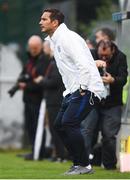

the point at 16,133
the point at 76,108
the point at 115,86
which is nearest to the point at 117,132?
the point at 115,86

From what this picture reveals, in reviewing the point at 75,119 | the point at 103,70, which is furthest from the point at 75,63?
the point at 103,70

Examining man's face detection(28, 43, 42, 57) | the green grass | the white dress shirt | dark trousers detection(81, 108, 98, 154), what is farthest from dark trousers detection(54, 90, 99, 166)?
man's face detection(28, 43, 42, 57)

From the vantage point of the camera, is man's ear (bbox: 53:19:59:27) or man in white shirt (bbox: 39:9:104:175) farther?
man's ear (bbox: 53:19:59:27)

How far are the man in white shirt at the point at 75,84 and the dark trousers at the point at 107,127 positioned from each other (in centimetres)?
119

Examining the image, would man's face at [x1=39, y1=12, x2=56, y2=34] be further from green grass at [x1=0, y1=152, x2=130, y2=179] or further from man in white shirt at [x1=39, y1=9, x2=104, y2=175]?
green grass at [x1=0, y1=152, x2=130, y2=179]

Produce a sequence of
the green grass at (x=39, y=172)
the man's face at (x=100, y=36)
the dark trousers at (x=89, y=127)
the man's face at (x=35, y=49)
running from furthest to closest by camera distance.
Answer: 1. the man's face at (x=35, y=49)
2. the man's face at (x=100, y=36)
3. the dark trousers at (x=89, y=127)
4. the green grass at (x=39, y=172)

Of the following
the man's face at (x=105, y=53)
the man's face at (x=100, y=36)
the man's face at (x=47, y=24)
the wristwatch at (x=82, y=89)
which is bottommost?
the wristwatch at (x=82, y=89)

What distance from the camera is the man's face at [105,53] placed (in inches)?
479

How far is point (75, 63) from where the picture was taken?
10727 millimetres

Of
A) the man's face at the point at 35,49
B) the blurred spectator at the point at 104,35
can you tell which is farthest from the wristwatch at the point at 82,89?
the man's face at the point at 35,49

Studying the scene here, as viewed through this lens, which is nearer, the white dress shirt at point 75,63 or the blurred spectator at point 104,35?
the white dress shirt at point 75,63

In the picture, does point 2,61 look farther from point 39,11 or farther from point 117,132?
point 117,132

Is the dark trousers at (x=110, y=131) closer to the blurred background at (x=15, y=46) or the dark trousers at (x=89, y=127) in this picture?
the dark trousers at (x=89, y=127)

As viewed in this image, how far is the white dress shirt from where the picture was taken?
1066 centimetres
